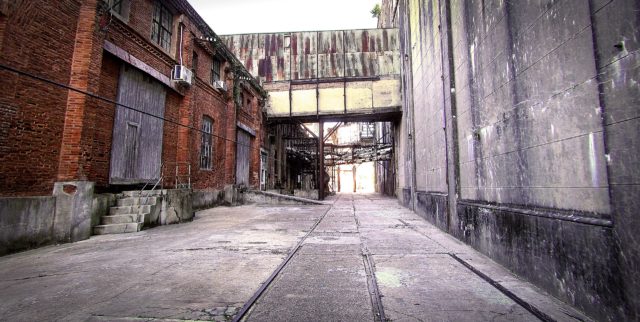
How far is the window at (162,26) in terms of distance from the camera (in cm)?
970

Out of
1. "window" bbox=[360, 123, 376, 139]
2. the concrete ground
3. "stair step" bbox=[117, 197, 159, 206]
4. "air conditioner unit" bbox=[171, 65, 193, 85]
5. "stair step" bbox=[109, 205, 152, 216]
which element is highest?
"window" bbox=[360, 123, 376, 139]

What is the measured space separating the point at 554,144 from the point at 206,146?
1212 centimetres

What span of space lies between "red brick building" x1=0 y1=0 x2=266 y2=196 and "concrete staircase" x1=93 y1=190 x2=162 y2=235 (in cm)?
69

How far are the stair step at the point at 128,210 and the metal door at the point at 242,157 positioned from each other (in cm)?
796

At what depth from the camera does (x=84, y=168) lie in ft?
20.9

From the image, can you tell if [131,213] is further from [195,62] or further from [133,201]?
[195,62]

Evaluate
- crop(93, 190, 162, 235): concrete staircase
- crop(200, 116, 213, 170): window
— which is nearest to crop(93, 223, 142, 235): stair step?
crop(93, 190, 162, 235): concrete staircase

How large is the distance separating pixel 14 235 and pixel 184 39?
8417mm

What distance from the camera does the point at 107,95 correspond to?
7.51 meters

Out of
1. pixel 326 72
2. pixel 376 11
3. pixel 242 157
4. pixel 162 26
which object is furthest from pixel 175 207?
pixel 376 11

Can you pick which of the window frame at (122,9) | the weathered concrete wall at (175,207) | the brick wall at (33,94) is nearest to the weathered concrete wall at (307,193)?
the weathered concrete wall at (175,207)

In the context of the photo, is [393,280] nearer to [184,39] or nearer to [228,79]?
[184,39]

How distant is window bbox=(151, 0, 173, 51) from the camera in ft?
31.8

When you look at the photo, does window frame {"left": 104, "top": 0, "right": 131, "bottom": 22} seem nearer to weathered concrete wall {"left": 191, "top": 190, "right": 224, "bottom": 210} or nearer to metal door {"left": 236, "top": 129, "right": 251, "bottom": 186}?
weathered concrete wall {"left": 191, "top": 190, "right": 224, "bottom": 210}
